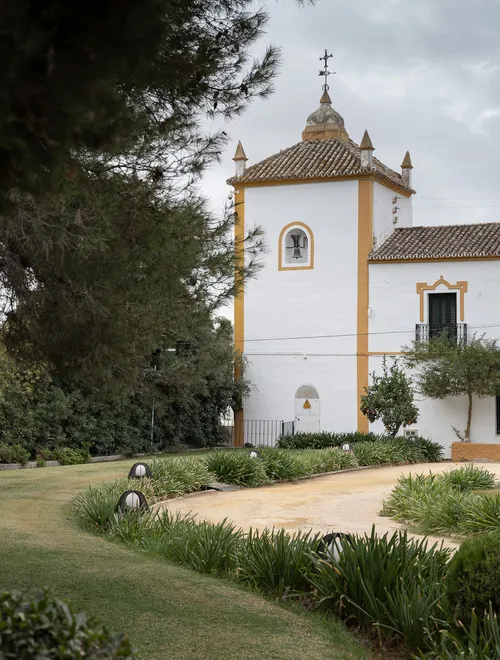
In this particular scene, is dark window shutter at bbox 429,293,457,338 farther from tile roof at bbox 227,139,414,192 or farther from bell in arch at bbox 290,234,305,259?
bell in arch at bbox 290,234,305,259

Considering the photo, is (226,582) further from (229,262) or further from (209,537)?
(229,262)

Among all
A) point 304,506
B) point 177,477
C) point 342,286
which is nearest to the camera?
point 304,506

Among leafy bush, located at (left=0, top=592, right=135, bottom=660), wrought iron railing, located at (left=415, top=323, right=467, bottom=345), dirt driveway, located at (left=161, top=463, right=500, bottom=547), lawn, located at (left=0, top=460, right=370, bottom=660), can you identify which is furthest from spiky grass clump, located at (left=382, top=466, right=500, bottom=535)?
wrought iron railing, located at (left=415, top=323, right=467, bottom=345)

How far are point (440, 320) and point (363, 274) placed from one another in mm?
3291

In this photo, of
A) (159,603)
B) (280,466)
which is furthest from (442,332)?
(159,603)

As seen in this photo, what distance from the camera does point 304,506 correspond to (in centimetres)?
1522

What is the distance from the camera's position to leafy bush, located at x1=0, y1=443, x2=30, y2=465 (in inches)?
869

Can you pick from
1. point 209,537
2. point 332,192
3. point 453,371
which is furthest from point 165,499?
point 332,192

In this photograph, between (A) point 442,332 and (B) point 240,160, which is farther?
(B) point 240,160

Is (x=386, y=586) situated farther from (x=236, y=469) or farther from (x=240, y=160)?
(x=240, y=160)

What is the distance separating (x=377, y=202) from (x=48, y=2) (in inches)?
1292

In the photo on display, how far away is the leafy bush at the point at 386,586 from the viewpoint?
6871 millimetres

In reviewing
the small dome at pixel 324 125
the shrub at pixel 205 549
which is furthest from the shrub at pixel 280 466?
the small dome at pixel 324 125

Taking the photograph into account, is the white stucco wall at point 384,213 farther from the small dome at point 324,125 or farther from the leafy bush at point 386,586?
the leafy bush at point 386,586
